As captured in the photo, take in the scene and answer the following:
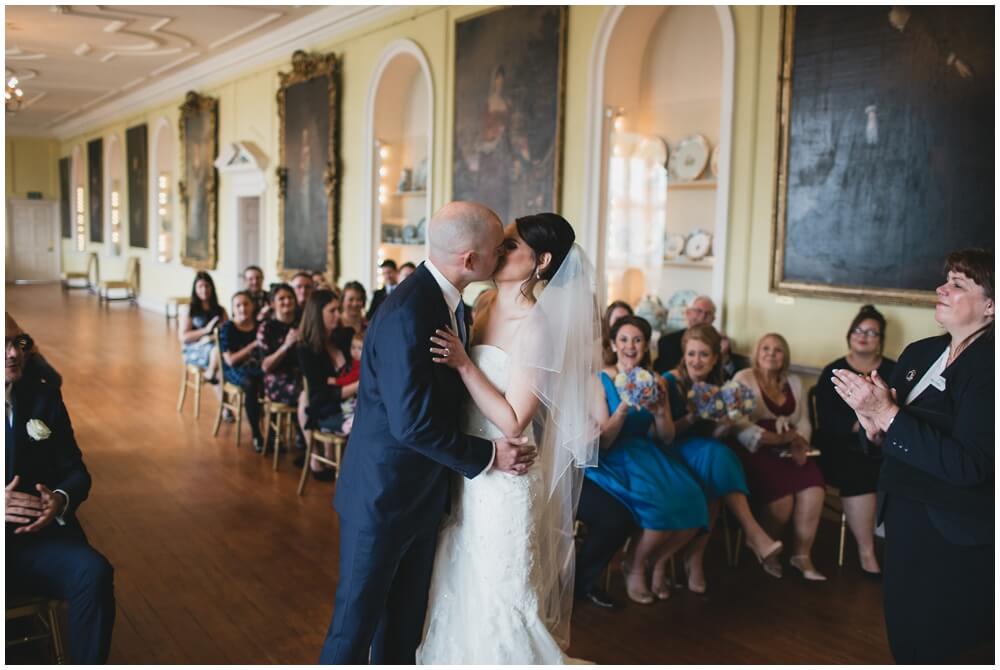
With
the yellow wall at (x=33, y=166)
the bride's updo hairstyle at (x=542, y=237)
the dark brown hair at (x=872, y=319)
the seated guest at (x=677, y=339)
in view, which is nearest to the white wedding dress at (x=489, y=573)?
the bride's updo hairstyle at (x=542, y=237)

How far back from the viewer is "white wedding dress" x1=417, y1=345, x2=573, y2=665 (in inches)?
131

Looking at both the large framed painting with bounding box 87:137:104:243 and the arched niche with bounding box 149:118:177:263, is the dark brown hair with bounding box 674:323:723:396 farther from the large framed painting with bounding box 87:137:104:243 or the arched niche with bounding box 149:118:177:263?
the large framed painting with bounding box 87:137:104:243

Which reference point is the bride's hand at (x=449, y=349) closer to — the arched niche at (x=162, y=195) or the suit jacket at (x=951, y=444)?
the suit jacket at (x=951, y=444)

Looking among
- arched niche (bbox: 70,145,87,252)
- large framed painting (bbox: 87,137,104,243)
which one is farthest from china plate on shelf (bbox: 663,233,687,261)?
arched niche (bbox: 70,145,87,252)

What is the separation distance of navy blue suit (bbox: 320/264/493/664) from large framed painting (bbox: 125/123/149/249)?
20.0 metres

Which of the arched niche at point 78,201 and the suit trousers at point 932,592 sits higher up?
the arched niche at point 78,201

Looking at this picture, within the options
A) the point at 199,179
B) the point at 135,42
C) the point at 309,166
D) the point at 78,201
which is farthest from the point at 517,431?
the point at 78,201

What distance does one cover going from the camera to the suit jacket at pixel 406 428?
3.00 m

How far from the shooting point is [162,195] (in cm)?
2123

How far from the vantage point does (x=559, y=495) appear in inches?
149

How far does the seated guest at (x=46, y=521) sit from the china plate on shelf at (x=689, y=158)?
6.37 metres

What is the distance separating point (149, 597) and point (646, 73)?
677 centimetres

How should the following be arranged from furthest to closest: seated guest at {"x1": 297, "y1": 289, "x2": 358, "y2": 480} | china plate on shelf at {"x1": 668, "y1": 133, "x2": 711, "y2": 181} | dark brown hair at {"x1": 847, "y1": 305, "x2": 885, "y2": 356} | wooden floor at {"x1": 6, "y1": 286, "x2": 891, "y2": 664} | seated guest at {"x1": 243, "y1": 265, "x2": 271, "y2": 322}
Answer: seated guest at {"x1": 243, "y1": 265, "x2": 271, "y2": 322} < china plate on shelf at {"x1": 668, "y1": 133, "x2": 711, "y2": 181} < seated guest at {"x1": 297, "y1": 289, "x2": 358, "y2": 480} < dark brown hair at {"x1": 847, "y1": 305, "x2": 885, "y2": 356} < wooden floor at {"x1": 6, "y1": 286, "x2": 891, "y2": 664}

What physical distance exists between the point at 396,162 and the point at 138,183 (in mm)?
11880
